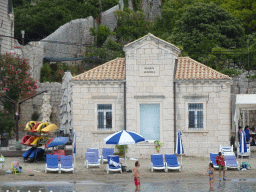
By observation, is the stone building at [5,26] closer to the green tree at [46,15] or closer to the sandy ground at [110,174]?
the green tree at [46,15]

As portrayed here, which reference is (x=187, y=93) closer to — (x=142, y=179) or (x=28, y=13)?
(x=142, y=179)

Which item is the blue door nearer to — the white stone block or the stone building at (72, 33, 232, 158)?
the stone building at (72, 33, 232, 158)

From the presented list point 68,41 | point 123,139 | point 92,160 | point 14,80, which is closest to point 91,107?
point 92,160

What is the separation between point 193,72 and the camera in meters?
31.0

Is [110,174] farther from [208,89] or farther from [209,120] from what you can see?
[208,89]

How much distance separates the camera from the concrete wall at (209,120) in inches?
1188

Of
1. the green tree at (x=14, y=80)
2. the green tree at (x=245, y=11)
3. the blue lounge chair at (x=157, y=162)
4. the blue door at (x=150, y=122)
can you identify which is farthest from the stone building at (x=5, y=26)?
the blue lounge chair at (x=157, y=162)

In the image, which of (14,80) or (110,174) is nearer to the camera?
(110,174)

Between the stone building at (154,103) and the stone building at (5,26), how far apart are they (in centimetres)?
1560

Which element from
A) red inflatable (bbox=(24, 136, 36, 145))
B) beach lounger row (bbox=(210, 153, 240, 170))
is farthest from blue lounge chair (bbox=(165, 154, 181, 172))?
red inflatable (bbox=(24, 136, 36, 145))

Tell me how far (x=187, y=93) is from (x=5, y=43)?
19906 mm

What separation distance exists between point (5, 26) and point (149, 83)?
61.3 feet

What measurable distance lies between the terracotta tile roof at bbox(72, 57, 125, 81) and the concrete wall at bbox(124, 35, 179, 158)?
0.78 m

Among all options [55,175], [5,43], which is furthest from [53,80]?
[55,175]
